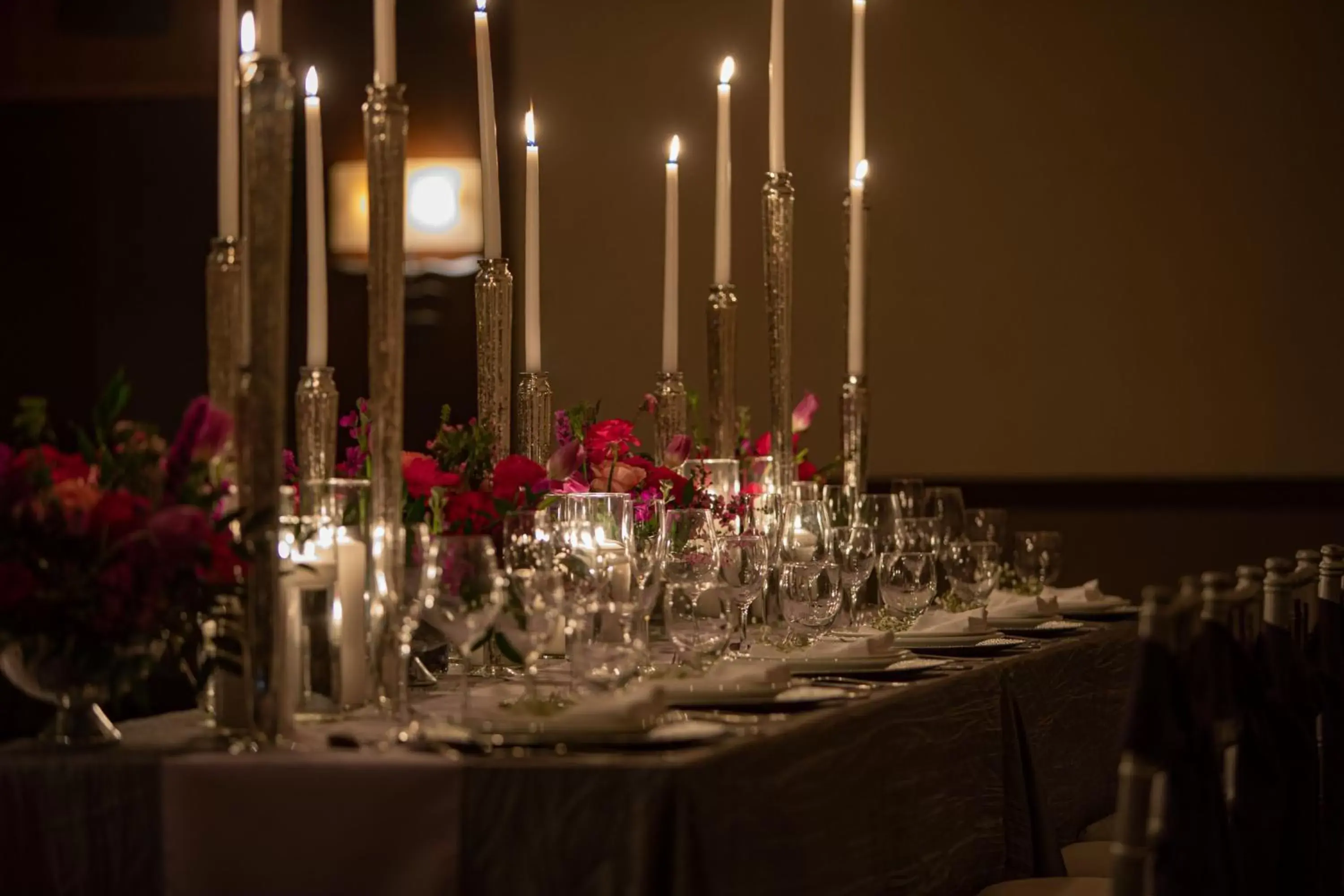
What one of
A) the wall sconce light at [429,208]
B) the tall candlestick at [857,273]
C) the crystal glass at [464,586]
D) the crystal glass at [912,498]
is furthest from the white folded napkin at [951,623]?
the wall sconce light at [429,208]

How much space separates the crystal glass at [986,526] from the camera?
3.62m

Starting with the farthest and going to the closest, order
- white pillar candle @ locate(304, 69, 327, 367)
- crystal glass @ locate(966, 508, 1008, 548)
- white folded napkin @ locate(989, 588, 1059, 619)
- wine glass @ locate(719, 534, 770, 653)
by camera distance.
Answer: crystal glass @ locate(966, 508, 1008, 548), white folded napkin @ locate(989, 588, 1059, 619), wine glass @ locate(719, 534, 770, 653), white pillar candle @ locate(304, 69, 327, 367)

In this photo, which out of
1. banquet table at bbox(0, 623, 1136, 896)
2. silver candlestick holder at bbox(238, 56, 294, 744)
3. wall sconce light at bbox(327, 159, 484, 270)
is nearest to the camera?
banquet table at bbox(0, 623, 1136, 896)

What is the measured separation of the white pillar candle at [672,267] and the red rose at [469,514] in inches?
37.3

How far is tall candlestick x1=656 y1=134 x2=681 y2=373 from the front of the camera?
326 cm

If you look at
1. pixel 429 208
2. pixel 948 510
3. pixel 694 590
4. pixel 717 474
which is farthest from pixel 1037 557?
pixel 429 208

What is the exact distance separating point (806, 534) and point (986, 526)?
3.10 ft

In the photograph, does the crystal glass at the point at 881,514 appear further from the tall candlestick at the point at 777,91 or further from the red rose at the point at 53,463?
the red rose at the point at 53,463

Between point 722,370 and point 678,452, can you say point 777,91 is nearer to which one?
point 722,370

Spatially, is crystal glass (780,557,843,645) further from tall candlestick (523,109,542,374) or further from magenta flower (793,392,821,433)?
magenta flower (793,392,821,433)

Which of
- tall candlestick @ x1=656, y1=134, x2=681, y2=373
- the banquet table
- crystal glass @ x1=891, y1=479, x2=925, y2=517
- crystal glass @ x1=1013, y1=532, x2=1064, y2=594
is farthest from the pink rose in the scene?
crystal glass @ x1=1013, y1=532, x2=1064, y2=594

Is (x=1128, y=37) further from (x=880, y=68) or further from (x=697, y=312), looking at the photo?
(x=697, y=312)

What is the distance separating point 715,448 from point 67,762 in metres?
1.77

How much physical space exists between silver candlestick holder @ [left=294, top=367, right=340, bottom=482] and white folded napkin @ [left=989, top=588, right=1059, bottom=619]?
124cm
